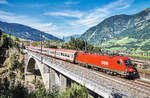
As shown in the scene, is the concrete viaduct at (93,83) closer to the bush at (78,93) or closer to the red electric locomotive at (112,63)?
Answer: the bush at (78,93)

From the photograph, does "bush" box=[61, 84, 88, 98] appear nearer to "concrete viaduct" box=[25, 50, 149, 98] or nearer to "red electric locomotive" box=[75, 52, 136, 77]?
"concrete viaduct" box=[25, 50, 149, 98]

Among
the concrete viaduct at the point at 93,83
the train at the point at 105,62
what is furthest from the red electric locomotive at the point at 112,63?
the concrete viaduct at the point at 93,83

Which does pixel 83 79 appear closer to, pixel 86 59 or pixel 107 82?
pixel 107 82

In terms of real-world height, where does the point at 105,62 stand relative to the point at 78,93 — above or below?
above

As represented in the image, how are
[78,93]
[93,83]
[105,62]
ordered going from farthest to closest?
1. [105,62]
2. [78,93]
3. [93,83]

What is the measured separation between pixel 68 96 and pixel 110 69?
9967 mm

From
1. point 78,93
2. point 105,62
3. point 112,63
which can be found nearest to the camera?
point 78,93

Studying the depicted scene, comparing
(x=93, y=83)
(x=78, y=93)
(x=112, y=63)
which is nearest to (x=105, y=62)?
(x=112, y=63)

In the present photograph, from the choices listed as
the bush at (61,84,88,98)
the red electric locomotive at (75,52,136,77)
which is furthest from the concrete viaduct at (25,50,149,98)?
the red electric locomotive at (75,52,136,77)

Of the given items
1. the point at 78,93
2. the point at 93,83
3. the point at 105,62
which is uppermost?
the point at 105,62

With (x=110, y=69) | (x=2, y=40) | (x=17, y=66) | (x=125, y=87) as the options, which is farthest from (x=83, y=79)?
(x=2, y=40)

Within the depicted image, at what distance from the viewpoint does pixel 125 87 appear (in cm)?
1283

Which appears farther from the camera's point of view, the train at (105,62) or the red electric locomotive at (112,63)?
the train at (105,62)

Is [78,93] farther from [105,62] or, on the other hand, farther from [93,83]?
[105,62]
